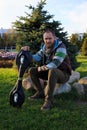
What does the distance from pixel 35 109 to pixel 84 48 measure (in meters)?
30.6

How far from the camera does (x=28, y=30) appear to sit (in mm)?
11992

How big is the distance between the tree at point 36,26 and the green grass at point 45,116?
4886 millimetres

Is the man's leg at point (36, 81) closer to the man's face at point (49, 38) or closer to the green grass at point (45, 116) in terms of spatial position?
the green grass at point (45, 116)

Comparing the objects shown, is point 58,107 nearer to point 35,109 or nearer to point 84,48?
point 35,109

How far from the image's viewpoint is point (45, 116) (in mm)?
5496

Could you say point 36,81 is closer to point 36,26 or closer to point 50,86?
point 50,86

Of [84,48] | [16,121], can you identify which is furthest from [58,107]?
[84,48]

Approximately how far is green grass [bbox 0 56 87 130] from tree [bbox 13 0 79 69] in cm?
489

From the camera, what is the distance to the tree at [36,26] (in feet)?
37.9

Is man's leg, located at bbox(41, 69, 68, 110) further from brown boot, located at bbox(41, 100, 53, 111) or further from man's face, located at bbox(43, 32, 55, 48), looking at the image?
man's face, located at bbox(43, 32, 55, 48)

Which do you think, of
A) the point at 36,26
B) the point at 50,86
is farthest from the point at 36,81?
the point at 36,26

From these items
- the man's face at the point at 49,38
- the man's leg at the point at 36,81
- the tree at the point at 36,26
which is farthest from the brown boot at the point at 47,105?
the tree at the point at 36,26

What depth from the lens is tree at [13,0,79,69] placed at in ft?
37.9

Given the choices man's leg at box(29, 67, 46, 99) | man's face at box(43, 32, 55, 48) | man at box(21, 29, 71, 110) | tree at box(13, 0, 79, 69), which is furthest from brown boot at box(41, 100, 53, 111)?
tree at box(13, 0, 79, 69)
